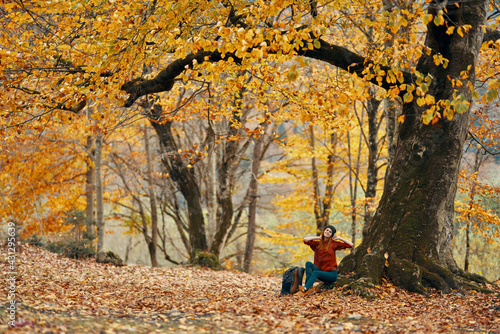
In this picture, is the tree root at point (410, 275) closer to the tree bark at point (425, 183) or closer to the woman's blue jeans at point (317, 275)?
the tree bark at point (425, 183)

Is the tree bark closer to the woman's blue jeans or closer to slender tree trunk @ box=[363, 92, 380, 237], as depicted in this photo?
the woman's blue jeans

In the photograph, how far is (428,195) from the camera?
7285 mm

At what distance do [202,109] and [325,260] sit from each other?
24.9ft

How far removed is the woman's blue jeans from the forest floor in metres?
0.24

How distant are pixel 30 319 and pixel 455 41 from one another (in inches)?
311

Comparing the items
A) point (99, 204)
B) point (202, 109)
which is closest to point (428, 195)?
point (202, 109)

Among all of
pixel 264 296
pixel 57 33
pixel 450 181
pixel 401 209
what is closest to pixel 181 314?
pixel 264 296

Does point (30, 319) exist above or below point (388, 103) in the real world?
below

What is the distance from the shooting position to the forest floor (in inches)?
173

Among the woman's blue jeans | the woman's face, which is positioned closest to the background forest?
the woman's face

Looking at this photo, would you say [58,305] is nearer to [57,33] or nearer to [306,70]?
[57,33]

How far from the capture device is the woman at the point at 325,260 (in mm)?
7082

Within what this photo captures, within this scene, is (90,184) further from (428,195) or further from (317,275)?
(428,195)

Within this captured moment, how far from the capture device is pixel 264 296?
23.6ft
